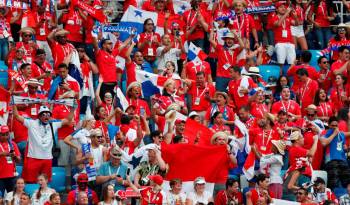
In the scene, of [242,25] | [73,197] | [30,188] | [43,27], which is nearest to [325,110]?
[242,25]

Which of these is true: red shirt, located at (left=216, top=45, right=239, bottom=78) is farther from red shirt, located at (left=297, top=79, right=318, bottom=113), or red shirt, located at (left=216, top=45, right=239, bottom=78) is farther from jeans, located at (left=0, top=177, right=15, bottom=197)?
jeans, located at (left=0, top=177, right=15, bottom=197)

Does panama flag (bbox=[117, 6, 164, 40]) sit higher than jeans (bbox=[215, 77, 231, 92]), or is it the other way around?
panama flag (bbox=[117, 6, 164, 40])

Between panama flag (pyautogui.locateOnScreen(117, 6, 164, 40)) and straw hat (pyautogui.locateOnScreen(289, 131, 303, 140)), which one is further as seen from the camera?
panama flag (pyautogui.locateOnScreen(117, 6, 164, 40))

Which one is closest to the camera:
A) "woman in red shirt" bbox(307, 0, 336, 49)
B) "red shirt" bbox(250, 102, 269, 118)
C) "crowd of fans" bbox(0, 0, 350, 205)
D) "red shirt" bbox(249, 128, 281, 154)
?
"crowd of fans" bbox(0, 0, 350, 205)

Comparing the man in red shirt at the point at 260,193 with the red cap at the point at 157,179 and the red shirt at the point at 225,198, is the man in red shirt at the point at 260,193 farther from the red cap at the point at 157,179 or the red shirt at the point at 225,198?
the red cap at the point at 157,179

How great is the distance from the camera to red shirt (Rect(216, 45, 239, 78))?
28.9 meters

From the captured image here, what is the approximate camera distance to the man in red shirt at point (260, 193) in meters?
25.0

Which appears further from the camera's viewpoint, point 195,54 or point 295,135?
point 195,54

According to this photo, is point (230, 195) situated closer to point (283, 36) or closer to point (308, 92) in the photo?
point (308, 92)

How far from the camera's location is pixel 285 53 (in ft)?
98.6

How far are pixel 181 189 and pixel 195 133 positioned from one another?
136cm

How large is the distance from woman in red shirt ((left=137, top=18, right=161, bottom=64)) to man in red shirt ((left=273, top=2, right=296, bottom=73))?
7.33 ft

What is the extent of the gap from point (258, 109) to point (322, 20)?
4186 millimetres

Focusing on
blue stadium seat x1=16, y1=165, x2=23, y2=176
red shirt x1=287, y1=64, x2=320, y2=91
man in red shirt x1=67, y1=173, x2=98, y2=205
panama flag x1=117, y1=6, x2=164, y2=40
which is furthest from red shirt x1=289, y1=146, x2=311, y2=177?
panama flag x1=117, y1=6, x2=164, y2=40
